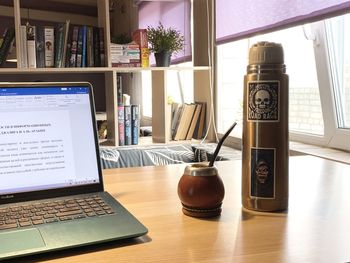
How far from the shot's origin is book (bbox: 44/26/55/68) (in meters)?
2.45

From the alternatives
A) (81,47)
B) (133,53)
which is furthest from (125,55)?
(81,47)

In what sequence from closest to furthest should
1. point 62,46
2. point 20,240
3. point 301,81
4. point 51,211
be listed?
point 20,240, point 51,211, point 301,81, point 62,46

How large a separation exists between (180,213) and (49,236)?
0.27 m

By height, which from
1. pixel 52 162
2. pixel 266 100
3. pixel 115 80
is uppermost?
pixel 115 80

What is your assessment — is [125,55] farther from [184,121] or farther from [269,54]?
[269,54]

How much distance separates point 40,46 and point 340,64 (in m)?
1.65

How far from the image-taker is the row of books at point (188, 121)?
8.70 feet

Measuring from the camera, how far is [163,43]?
2.54 m

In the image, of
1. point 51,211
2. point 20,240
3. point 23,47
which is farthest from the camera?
point 23,47

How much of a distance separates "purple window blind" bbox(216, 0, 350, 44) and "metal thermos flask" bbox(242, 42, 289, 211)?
891mm

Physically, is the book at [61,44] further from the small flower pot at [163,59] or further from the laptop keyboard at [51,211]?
the laptop keyboard at [51,211]

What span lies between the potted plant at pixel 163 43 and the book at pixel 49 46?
58cm

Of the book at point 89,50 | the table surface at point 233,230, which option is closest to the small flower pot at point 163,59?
the book at point 89,50

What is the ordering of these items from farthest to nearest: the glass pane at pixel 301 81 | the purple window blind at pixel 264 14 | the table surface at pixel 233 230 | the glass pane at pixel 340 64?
the glass pane at pixel 301 81
the glass pane at pixel 340 64
the purple window blind at pixel 264 14
the table surface at pixel 233 230
